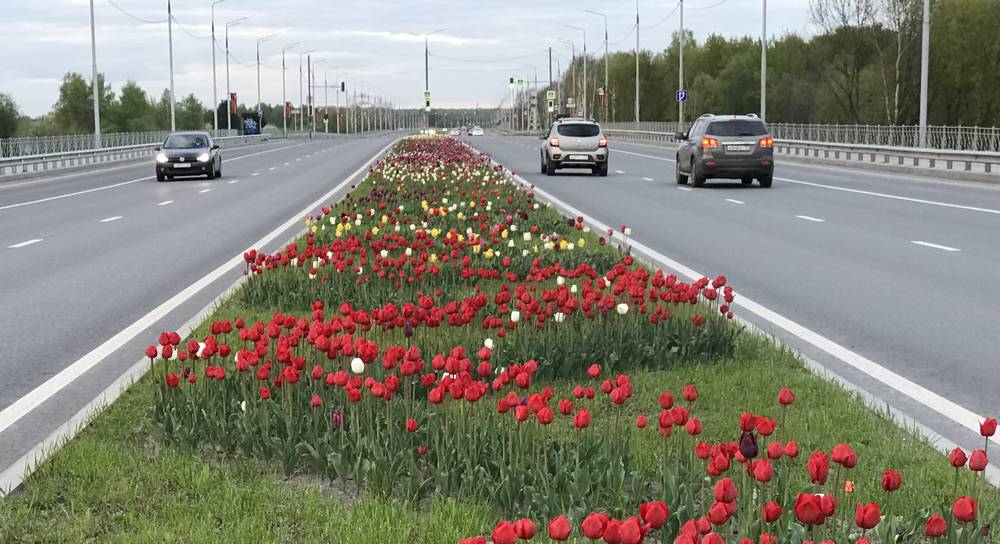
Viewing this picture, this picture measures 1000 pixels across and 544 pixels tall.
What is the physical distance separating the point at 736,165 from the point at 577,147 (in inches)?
343

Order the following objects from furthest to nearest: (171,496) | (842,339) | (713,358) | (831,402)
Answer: (842,339) < (713,358) < (831,402) < (171,496)

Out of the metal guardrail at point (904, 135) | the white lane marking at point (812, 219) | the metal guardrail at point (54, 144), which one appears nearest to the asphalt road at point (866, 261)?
the white lane marking at point (812, 219)

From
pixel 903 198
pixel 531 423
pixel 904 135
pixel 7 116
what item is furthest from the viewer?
pixel 7 116

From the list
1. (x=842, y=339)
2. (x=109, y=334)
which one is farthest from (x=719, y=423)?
(x=109, y=334)

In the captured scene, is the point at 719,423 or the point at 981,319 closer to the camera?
the point at 719,423

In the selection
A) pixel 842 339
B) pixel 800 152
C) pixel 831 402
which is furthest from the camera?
pixel 800 152

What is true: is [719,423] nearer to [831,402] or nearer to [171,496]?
[831,402]

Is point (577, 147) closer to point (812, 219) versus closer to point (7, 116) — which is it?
point (812, 219)

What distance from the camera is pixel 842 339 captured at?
30.9 ft

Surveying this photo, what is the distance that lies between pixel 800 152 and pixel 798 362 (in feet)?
165

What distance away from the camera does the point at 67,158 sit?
54375mm

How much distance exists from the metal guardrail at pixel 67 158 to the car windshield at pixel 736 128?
2426cm

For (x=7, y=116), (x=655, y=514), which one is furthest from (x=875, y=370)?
(x=7, y=116)

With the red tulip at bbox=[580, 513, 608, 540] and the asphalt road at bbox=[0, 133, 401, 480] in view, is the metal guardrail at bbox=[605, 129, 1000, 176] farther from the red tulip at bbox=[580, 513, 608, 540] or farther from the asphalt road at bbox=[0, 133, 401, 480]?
the red tulip at bbox=[580, 513, 608, 540]
